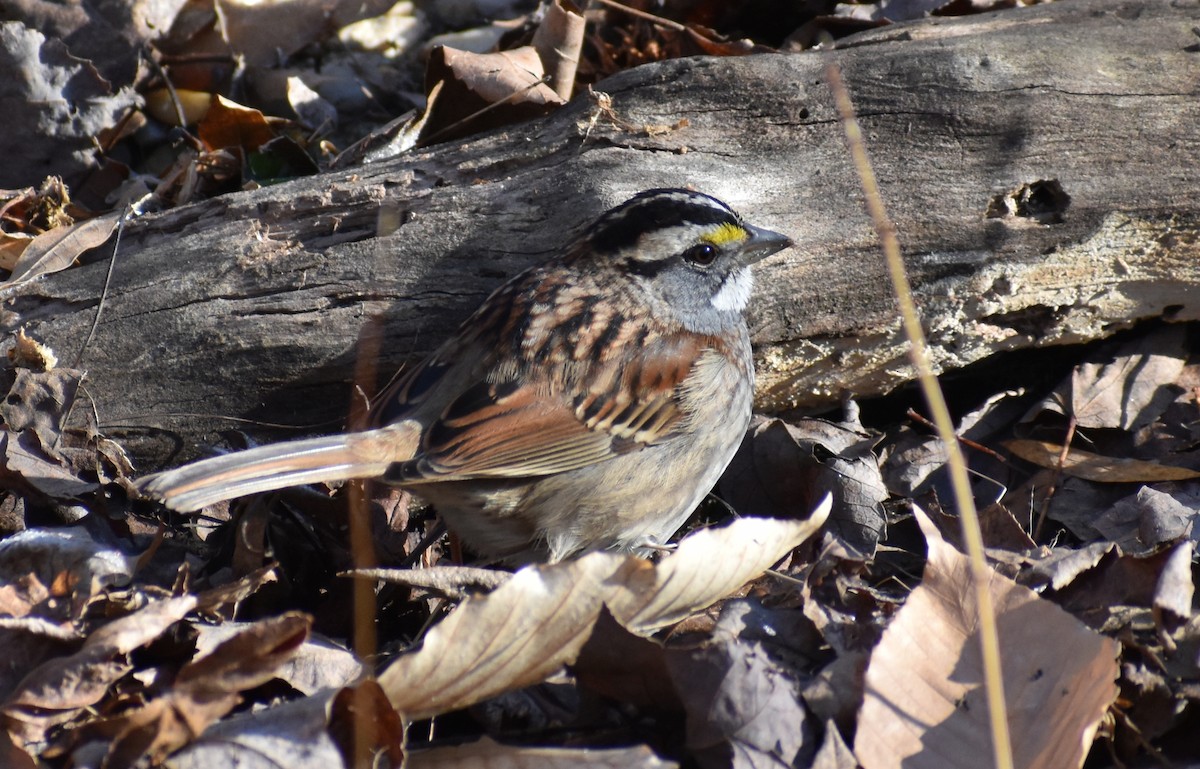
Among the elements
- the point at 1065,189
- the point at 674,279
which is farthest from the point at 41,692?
the point at 1065,189

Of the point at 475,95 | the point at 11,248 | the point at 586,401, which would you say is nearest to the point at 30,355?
the point at 11,248

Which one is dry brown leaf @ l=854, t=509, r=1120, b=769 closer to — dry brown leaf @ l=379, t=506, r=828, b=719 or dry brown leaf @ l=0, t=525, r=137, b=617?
dry brown leaf @ l=379, t=506, r=828, b=719

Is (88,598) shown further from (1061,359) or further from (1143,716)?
(1061,359)

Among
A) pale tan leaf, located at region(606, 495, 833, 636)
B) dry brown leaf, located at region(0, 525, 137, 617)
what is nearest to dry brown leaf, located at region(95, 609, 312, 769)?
dry brown leaf, located at region(0, 525, 137, 617)

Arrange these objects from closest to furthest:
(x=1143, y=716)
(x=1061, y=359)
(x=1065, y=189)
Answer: (x=1143, y=716) → (x=1065, y=189) → (x=1061, y=359)

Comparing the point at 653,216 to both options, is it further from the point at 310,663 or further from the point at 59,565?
the point at 59,565

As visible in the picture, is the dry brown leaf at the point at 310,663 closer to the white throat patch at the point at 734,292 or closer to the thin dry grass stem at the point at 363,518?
the thin dry grass stem at the point at 363,518
